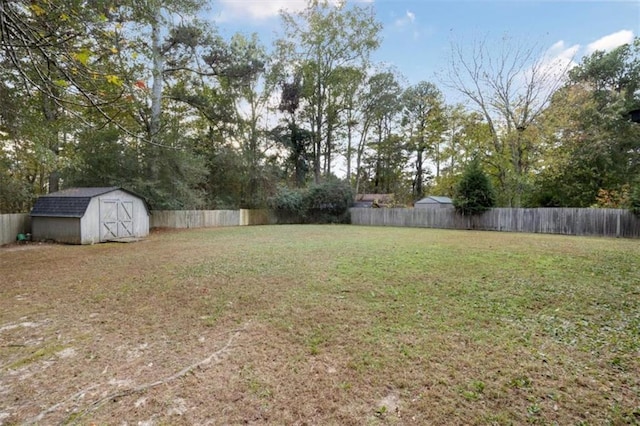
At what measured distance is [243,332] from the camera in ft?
10.6

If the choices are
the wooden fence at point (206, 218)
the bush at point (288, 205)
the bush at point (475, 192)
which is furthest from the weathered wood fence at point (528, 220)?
the wooden fence at point (206, 218)

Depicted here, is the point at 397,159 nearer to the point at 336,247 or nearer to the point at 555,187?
the point at 555,187

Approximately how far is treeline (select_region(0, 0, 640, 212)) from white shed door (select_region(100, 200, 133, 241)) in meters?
1.78

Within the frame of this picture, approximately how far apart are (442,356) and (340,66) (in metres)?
24.3

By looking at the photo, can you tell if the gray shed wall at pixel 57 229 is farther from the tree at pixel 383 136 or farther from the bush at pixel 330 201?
the tree at pixel 383 136

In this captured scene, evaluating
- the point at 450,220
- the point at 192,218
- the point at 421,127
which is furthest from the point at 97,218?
the point at 421,127

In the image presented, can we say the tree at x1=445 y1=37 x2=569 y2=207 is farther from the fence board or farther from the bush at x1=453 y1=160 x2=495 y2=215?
the fence board

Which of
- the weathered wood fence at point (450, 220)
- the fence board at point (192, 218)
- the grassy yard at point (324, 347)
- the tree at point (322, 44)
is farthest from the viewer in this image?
the tree at point (322, 44)

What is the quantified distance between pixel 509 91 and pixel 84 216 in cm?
2084

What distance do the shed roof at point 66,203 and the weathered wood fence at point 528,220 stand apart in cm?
1459

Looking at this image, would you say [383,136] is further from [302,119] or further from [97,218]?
[97,218]

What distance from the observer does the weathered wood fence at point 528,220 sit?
39.2 feet

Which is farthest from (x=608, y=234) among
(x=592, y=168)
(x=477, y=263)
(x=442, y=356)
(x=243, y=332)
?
(x=243, y=332)

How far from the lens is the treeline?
1210 centimetres
